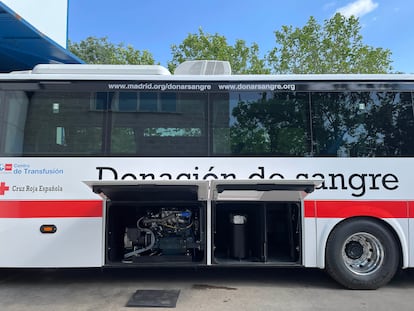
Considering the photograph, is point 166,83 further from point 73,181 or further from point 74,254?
point 74,254

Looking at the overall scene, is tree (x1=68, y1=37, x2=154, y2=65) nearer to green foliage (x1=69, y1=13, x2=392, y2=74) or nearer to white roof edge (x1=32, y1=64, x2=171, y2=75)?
green foliage (x1=69, y1=13, x2=392, y2=74)

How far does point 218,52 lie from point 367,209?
573 inches

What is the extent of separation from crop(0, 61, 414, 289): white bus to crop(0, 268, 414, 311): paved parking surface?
1.31 ft

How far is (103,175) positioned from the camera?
571 cm

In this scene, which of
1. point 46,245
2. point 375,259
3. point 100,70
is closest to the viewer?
point 46,245

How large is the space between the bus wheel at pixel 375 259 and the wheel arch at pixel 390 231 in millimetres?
34

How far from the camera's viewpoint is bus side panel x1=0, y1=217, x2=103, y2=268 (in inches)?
223

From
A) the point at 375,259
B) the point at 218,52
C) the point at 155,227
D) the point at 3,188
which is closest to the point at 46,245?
the point at 3,188

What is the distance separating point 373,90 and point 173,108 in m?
3.13

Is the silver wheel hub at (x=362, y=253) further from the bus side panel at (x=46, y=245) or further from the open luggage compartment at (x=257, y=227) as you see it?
the bus side panel at (x=46, y=245)

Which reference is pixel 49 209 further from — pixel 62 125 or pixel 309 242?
pixel 309 242

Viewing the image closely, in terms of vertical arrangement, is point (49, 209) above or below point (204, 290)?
above

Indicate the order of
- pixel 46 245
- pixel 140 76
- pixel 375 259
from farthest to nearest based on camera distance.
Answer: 1. pixel 140 76
2. pixel 375 259
3. pixel 46 245

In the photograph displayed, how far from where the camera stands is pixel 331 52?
1750cm
